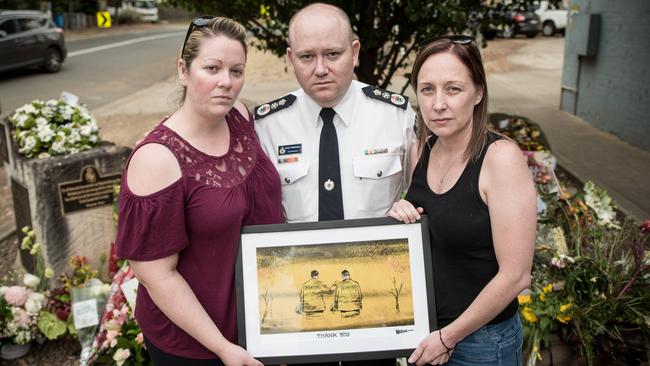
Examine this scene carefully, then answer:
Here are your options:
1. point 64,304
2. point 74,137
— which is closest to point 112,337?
point 64,304

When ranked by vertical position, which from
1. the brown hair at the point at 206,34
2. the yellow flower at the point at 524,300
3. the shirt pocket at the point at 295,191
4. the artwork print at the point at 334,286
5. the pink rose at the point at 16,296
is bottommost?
the pink rose at the point at 16,296

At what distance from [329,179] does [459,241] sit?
2.26ft

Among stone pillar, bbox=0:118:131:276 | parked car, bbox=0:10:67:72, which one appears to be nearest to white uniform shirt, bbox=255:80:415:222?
stone pillar, bbox=0:118:131:276

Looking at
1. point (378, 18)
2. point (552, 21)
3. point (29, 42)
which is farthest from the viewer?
point (552, 21)

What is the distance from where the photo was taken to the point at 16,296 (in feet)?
12.7

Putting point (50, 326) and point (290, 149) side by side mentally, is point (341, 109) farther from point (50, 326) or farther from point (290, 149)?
point (50, 326)

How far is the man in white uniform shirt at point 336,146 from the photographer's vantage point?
250 cm

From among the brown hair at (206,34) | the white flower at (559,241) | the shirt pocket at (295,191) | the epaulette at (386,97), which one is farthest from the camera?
the white flower at (559,241)

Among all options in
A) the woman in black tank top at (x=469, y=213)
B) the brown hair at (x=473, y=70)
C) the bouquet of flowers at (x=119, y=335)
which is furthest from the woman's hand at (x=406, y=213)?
the bouquet of flowers at (x=119, y=335)

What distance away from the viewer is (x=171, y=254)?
2.02m

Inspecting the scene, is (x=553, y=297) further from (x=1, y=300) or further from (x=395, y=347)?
(x=1, y=300)

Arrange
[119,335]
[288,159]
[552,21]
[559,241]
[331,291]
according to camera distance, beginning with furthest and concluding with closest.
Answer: [552,21], [119,335], [559,241], [288,159], [331,291]

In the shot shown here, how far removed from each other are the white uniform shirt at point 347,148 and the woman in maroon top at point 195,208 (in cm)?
31

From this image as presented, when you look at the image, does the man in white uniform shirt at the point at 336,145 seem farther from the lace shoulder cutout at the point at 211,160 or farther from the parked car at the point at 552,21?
the parked car at the point at 552,21
